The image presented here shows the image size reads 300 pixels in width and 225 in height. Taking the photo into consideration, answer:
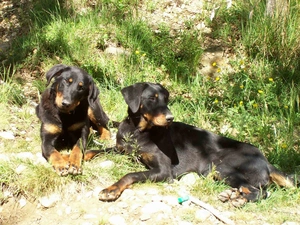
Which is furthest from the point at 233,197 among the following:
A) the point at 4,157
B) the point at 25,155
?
the point at 4,157

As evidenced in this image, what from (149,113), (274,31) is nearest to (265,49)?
(274,31)

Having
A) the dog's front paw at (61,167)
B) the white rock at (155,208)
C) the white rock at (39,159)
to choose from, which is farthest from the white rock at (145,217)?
the white rock at (39,159)

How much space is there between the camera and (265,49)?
622 cm

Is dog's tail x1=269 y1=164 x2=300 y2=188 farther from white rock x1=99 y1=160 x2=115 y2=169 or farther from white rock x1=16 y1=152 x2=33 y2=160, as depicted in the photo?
white rock x1=16 y1=152 x2=33 y2=160

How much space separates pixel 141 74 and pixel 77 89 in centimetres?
188

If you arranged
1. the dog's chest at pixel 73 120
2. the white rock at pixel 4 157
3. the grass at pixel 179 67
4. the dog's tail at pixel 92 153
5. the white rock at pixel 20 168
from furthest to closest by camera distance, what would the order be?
the grass at pixel 179 67
the dog's chest at pixel 73 120
the dog's tail at pixel 92 153
the white rock at pixel 4 157
the white rock at pixel 20 168

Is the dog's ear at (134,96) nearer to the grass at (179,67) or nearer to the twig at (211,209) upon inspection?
the grass at (179,67)

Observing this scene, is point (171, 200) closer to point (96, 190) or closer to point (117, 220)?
point (117, 220)

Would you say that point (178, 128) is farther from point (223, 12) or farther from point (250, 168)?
point (223, 12)

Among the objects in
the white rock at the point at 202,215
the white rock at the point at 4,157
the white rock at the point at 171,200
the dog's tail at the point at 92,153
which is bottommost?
the white rock at the point at 202,215

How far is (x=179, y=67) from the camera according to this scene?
624 centimetres

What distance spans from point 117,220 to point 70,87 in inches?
58.3

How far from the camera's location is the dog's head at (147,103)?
423cm

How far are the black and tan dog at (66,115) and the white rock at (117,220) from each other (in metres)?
0.65
